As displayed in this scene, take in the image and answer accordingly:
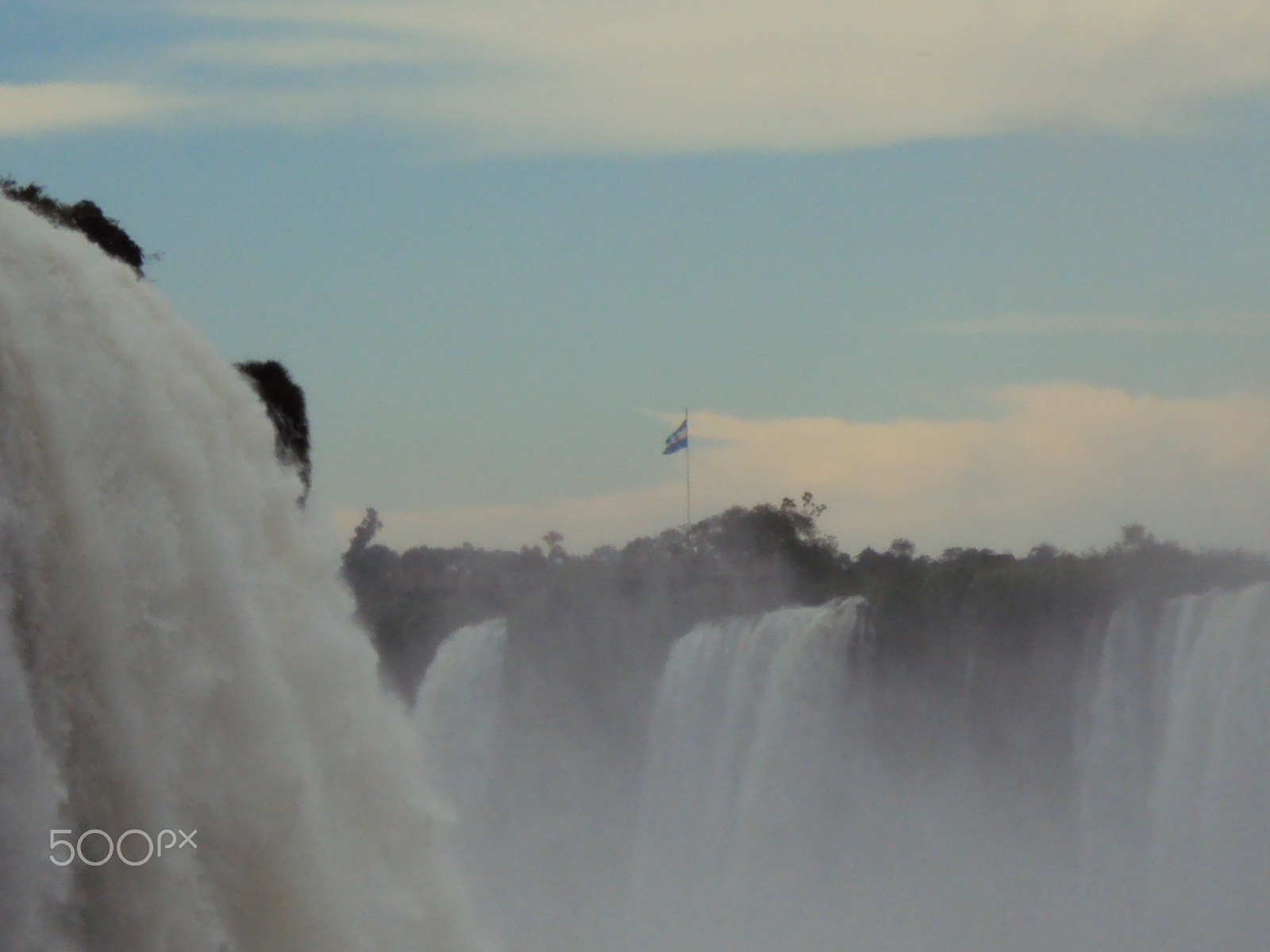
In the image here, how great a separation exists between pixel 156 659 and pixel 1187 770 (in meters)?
22.5

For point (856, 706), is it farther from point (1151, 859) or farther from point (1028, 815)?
point (1151, 859)

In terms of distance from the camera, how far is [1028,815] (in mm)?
35031

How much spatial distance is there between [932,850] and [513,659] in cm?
1639

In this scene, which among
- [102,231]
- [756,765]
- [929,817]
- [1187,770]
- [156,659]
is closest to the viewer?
[156,659]

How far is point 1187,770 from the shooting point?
1155 inches

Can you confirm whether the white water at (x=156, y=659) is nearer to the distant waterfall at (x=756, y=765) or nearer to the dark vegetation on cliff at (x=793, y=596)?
the dark vegetation on cliff at (x=793, y=596)

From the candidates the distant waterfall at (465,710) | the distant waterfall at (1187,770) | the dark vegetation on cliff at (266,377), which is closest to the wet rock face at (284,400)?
the dark vegetation on cliff at (266,377)

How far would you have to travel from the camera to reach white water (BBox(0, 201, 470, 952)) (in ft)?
28.6

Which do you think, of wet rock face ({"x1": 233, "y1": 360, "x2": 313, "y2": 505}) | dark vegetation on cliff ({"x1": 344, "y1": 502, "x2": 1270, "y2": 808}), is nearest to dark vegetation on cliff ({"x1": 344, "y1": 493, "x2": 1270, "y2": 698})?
dark vegetation on cliff ({"x1": 344, "y1": 502, "x2": 1270, "y2": 808})

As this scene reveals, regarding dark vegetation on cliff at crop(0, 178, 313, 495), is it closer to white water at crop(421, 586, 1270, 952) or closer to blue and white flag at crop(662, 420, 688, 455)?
white water at crop(421, 586, 1270, 952)

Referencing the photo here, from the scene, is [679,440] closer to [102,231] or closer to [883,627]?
[883,627]

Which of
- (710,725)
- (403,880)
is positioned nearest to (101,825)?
(403,880)

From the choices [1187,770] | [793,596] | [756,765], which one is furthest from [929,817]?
[793,596]

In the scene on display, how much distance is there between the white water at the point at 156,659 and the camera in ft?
28.6
